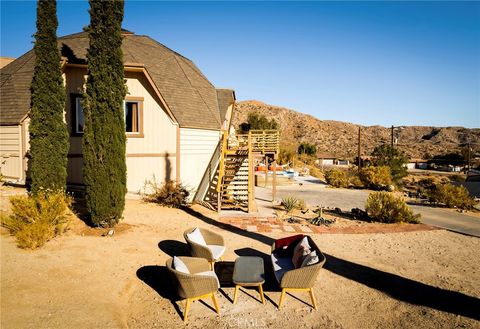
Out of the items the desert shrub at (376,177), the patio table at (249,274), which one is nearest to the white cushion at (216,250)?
the patio table at (249,274)

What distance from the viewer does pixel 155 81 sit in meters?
15.1

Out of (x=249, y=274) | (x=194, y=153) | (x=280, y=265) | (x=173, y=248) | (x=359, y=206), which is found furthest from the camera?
(x=359, y=206)

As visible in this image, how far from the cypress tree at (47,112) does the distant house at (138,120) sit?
4.92 ft

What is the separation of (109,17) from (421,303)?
34.9ft

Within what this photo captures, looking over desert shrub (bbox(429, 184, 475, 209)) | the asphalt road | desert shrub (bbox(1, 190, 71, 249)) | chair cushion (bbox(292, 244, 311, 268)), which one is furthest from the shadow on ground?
desert shrub (bbox(429, 184, 475, 209))

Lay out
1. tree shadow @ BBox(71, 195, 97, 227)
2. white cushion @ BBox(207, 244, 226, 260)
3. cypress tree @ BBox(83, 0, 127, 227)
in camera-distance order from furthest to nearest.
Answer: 1. tree shadow @ BBox(71, 195, 97, 227)
2. cypress tree @ BBox(83, 0, 127, 227)
3. white cushion @ BBox(207, 244, 226, 260)

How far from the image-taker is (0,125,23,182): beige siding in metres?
12.8

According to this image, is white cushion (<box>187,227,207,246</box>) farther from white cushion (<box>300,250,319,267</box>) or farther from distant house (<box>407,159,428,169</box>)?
distant house (<box>407,159,428,169</box>)

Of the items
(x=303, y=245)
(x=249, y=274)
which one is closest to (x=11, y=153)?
(x=249, y=274)

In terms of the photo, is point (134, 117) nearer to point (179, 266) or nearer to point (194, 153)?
point (194, 153)

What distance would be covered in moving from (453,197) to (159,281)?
16009mm

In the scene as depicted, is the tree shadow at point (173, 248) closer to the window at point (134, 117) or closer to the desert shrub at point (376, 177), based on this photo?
the window at point (134, 117)

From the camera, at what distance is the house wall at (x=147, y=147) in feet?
43.9

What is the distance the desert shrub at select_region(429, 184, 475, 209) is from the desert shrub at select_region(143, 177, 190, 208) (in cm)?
1359
